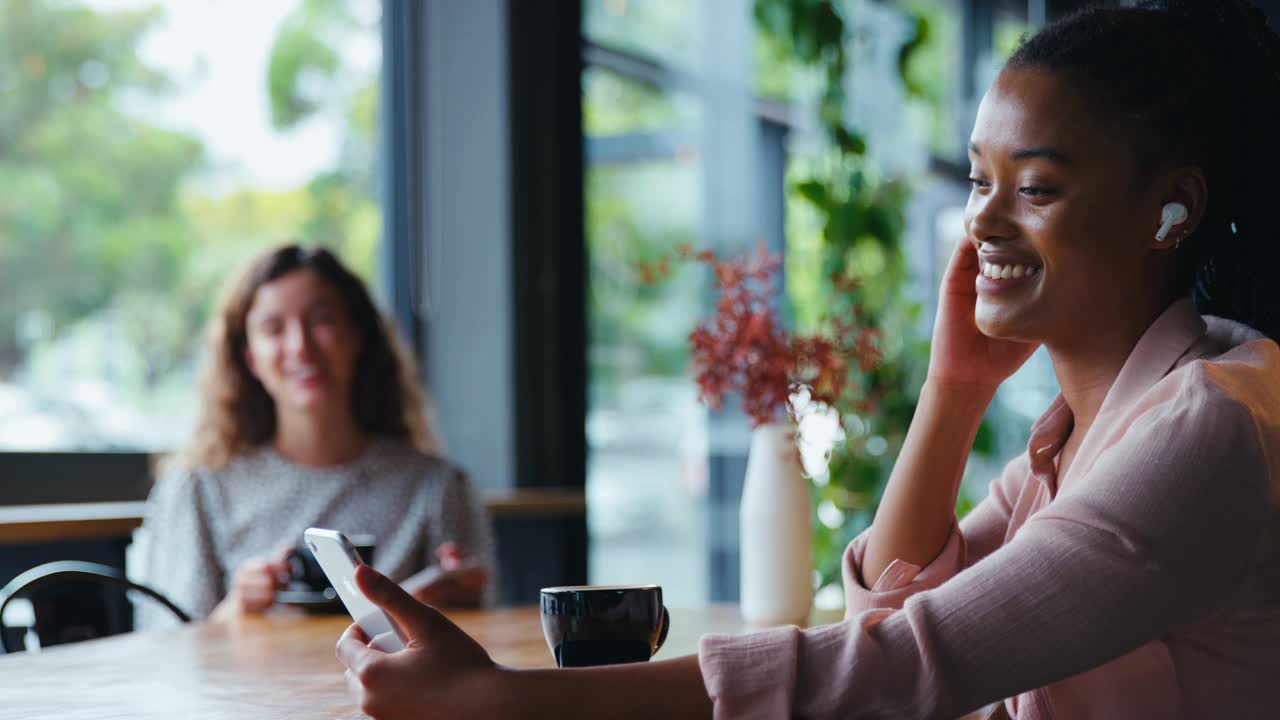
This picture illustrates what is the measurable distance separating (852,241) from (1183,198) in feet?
7.82

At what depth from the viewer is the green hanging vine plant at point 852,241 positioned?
3.55 metres

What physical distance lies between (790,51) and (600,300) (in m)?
0.96

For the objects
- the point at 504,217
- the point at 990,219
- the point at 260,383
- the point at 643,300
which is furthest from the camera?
the point at 643,300

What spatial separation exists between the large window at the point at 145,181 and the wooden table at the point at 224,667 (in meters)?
1.36

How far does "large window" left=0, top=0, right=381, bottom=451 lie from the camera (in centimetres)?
304

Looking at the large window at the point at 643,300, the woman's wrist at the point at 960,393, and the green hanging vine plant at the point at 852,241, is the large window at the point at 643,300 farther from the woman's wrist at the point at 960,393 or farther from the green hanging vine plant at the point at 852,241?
the woman's wrist at the point at 960,393

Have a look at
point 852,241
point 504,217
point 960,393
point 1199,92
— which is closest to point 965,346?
point 960,393

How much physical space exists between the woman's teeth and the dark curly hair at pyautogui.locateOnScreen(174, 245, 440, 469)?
1982mm

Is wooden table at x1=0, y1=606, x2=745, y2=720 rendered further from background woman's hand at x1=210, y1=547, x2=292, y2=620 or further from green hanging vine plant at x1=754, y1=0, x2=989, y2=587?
green hanging vine plant at x1=754, y1=0, x2=989, y2=587

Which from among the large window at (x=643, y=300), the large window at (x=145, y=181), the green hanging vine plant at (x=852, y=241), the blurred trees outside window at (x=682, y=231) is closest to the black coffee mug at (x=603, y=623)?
the large window at (x=145, y=181)

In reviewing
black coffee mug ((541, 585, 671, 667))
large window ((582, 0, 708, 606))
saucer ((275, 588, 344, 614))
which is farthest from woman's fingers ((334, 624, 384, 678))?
large window ((582, 0, 708, 606))

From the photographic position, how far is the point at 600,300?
13.6 ft

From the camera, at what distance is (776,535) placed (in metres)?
1.88

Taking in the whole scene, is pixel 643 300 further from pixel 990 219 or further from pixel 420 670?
pixel 420 670
